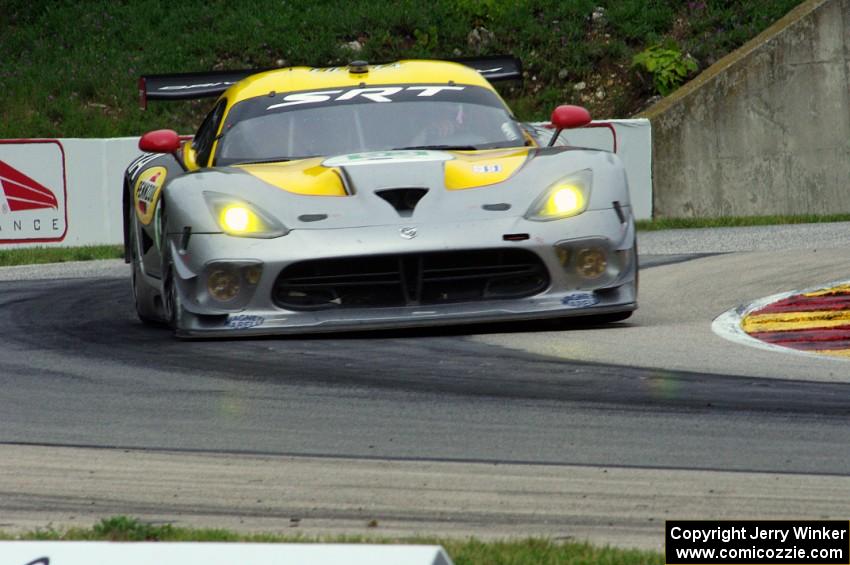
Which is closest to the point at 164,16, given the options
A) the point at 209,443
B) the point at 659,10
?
the point at 659,10

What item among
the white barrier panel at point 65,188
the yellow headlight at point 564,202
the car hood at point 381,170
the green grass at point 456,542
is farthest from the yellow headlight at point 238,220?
the white barrier panel at point 65,188

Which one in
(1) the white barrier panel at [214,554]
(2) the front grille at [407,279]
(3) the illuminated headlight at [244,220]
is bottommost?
(2) the front grille at [407,279]

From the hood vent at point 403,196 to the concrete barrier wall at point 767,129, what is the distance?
35.1ft

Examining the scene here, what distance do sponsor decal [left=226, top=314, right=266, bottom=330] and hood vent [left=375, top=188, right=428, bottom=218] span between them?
0.77 m

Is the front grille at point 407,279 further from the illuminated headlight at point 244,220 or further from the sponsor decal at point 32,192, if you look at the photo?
the sponsor decal at point 32,192

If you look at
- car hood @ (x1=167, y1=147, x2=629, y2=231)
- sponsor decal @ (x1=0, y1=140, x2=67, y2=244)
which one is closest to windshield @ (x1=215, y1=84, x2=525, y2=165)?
car hood @ (x1=167, y1=147, x2=629, y2=231)

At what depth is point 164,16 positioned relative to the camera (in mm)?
22531

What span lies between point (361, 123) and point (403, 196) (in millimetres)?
1130

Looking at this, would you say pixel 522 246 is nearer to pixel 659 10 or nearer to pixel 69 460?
pixel 69 460

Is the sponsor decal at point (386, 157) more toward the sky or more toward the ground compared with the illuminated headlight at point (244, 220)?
more toward the sky

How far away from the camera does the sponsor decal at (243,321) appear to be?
7059mm

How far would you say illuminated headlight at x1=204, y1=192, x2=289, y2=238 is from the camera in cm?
707

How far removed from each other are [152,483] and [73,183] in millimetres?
11729

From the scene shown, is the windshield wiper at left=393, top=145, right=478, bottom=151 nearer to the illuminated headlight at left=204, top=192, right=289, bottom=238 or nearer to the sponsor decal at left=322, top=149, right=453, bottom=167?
the sponsor decal at left=322, top=149, right=453, bottom=167
